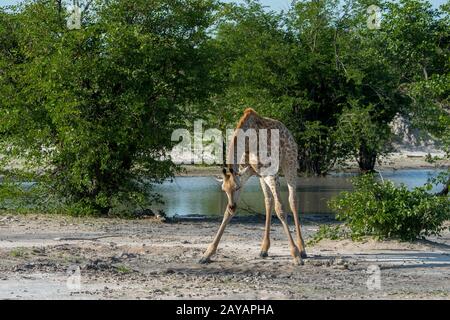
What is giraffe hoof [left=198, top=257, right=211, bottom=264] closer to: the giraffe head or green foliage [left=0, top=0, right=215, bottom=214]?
the giraffe head

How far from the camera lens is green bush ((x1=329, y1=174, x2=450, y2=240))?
13.9 m

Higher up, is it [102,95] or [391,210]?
[102,95]

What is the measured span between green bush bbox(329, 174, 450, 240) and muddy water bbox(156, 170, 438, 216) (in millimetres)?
5229

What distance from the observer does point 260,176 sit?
13.0 meters

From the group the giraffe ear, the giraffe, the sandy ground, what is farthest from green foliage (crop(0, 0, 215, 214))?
the giraffe ear

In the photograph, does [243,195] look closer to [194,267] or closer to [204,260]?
[204,260]

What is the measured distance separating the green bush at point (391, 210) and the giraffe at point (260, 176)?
1.44 metres

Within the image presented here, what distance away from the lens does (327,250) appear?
1386 cm

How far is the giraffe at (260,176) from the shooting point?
12398 millimetres

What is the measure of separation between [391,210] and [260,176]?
2392mm

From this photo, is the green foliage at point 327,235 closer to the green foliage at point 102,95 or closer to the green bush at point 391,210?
the green bush at point 391,210

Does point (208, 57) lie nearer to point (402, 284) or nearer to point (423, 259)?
point (423, 259)

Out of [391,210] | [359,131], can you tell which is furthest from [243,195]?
[391,210]

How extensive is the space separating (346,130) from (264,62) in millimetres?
3653
